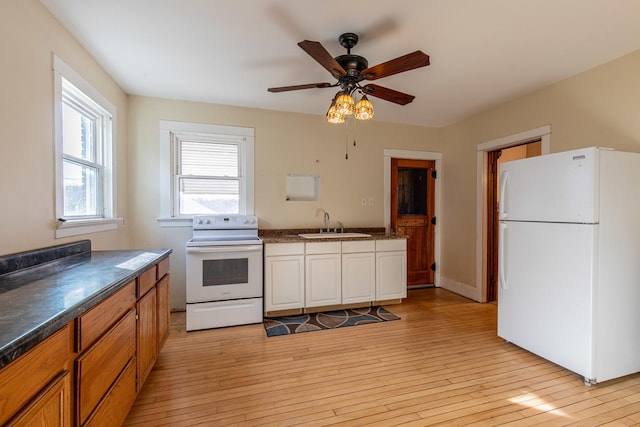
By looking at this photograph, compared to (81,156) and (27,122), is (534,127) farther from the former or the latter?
(81,156)

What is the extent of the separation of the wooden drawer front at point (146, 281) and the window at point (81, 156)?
64 centimetres

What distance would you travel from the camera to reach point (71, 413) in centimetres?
101

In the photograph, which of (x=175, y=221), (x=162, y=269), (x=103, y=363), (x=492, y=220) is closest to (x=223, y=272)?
(x=162, y=269)

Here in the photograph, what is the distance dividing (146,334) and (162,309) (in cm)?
36

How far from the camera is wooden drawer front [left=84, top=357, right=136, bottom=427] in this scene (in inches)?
47.4

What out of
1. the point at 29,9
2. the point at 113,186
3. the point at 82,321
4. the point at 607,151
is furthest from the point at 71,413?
the point at 607,151

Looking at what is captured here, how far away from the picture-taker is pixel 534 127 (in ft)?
10.0

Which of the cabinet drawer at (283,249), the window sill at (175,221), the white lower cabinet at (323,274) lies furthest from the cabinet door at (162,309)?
the white lower cabinet at (323,274)

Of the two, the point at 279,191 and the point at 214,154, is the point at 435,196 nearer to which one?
the point at 279,191

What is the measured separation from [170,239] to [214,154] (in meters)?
1.13

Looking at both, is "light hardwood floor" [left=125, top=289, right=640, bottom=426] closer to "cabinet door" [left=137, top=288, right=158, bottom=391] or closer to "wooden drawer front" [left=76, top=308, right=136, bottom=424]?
"cabinet door" [left=137, top=288, right=158, bottom=391]

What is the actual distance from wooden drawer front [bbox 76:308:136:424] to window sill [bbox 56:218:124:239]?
883 mm

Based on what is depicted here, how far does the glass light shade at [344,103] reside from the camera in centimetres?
203

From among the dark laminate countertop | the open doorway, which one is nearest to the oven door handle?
the dark laminate countertop
